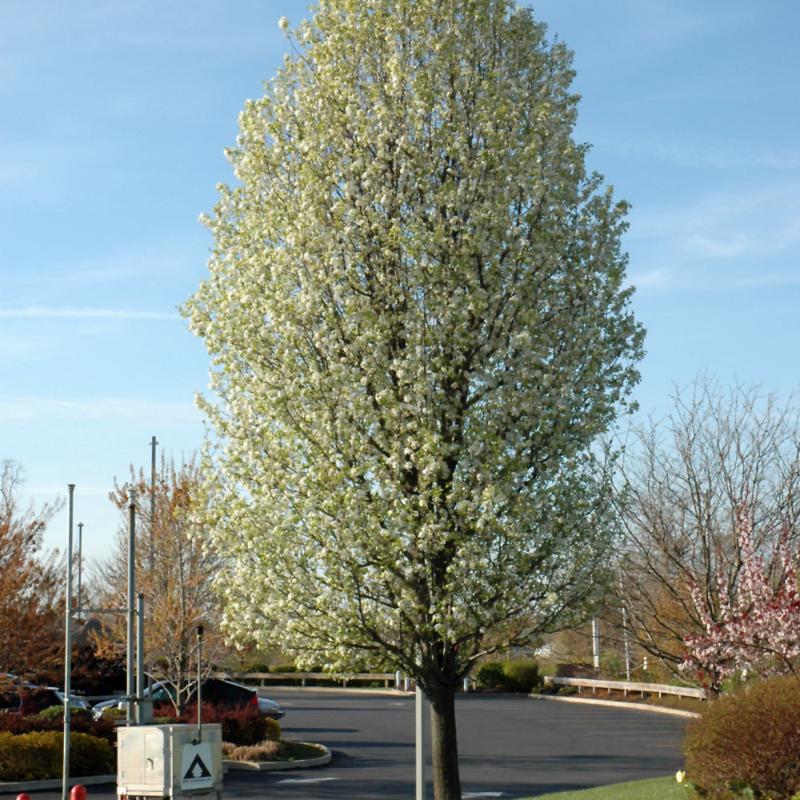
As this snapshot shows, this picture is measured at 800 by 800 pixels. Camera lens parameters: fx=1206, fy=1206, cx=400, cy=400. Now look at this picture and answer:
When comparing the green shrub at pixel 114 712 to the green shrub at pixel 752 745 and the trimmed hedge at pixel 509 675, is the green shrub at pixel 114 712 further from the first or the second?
the trimmed hedge at pixel 509 675

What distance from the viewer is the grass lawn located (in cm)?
1627

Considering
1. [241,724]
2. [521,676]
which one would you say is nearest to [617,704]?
[521,676]

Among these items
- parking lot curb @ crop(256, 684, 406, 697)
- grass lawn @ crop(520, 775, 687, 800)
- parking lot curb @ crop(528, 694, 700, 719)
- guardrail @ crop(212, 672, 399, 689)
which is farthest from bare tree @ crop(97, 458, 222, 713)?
guardrail @ crop(212, 672, 399, 689)

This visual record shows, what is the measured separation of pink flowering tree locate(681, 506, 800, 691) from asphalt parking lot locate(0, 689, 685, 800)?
1.83 m

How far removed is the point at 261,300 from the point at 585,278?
3.53 metres

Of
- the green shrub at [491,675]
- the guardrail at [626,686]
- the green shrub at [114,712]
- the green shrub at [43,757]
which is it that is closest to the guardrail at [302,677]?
the green shrub at [491,675]

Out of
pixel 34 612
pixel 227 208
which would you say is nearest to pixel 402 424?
pixel 227 208

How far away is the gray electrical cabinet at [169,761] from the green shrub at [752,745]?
5608mm

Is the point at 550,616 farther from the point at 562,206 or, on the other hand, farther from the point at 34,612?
the point at 34,612

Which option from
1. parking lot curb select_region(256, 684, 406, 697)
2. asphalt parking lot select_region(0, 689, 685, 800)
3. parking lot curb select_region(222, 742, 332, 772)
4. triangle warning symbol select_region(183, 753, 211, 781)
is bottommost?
parking lot curb select_region(256, 684, 406, 697)

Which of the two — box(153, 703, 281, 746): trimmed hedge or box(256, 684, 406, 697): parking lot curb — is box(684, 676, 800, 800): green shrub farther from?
box(256, 684, 406, 697): parking lot curb

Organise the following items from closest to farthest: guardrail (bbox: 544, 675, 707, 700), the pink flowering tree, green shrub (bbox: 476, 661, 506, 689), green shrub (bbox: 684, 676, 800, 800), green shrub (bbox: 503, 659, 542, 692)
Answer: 1. green shrub (bbox: 684, 676, 800, 800)
2. the pink flowering tree
3. guardrail (bbox: 544, 675, 707, 700)
4. green shrub (bbox: 503, 659, 542, 692)
5. green shrub (bbox: 476, 661, 506, 689)

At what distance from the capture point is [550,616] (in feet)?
43.1

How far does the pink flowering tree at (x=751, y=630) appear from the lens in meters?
17.7
